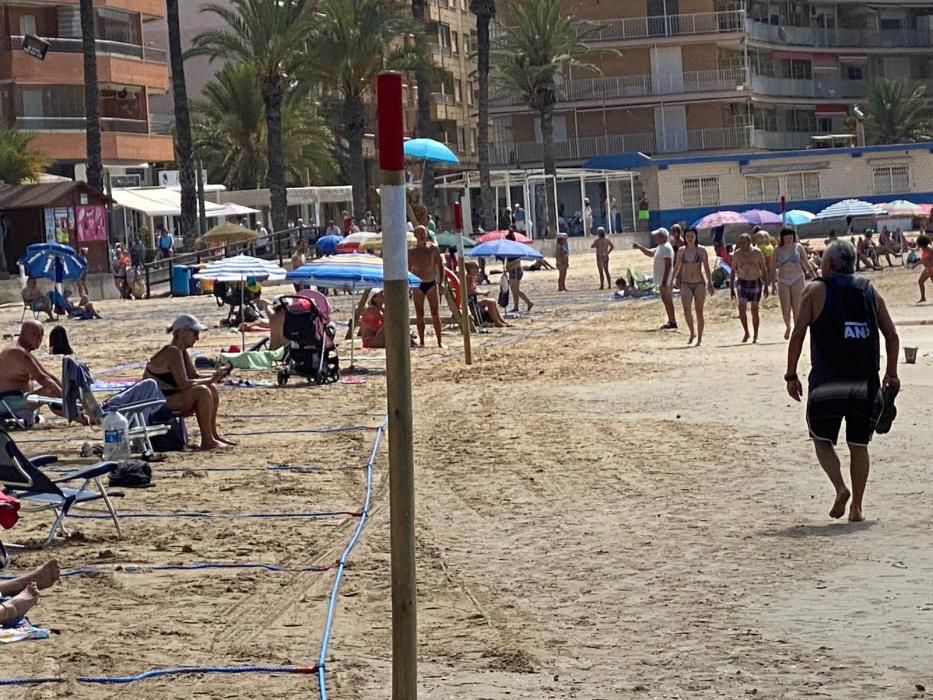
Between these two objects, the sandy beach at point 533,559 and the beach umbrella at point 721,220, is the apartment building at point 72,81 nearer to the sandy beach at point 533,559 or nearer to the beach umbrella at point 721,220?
the beach umbrella at point 721,220

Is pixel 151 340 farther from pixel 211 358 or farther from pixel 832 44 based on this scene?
pixel 832 44

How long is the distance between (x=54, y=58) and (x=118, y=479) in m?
49.3

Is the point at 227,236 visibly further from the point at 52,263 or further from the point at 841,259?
the point at 841,259

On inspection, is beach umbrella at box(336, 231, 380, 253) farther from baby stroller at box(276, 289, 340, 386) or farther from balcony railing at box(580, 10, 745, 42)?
balcony railing at box(580, 10, 745, 42)

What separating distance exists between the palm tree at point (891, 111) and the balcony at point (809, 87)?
2.00m

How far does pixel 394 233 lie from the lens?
4.95 m

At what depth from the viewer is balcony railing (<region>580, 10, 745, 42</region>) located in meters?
73.8

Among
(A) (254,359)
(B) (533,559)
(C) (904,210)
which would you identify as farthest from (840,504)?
(C) (904,210)

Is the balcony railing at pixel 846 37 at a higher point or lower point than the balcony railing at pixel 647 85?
higher

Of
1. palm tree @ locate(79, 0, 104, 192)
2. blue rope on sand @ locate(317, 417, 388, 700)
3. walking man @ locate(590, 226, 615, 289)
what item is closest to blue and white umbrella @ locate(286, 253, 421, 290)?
→ blue rope on sand @ locate(317, 417, 388, 700)

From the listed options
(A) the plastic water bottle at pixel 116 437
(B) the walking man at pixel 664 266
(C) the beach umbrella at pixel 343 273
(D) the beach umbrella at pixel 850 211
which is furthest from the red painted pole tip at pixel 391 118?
(D) the beach umbrella at pixel 850 211

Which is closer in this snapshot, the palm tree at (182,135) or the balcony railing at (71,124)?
the palm tree at (182,135)

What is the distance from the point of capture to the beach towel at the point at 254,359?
19641 mm

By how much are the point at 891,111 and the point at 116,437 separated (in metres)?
75.6
